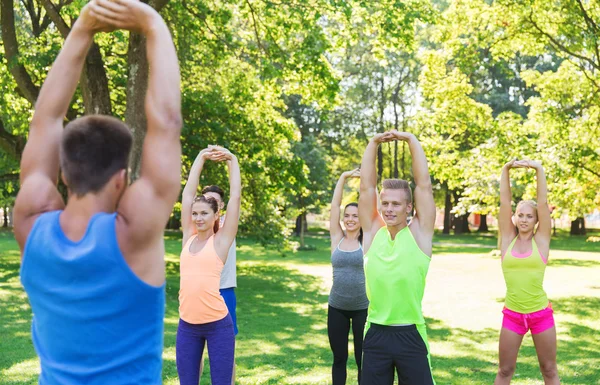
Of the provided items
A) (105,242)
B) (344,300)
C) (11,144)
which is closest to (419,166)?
(344,300)

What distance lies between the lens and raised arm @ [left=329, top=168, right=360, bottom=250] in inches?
272

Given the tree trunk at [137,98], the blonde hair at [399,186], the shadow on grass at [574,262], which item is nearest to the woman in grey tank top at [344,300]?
the blonde hair at [399,186]

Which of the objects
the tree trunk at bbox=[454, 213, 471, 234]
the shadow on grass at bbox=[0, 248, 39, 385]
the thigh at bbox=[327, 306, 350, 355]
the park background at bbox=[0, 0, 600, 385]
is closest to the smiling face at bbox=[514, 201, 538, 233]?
the thigh at bbox=[327, 306, 350, 355]

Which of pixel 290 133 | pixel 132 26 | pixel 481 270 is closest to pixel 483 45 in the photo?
pixel 290 133

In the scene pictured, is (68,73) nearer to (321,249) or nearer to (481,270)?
(481,270)

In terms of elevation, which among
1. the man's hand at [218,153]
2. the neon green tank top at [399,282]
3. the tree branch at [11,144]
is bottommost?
the neon green tank top at [399,282]

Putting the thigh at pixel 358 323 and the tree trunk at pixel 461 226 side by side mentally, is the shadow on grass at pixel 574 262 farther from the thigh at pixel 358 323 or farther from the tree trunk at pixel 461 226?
the tree trunk at pixel 461 226

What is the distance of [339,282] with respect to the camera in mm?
7109

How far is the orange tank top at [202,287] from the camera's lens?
5.70 m

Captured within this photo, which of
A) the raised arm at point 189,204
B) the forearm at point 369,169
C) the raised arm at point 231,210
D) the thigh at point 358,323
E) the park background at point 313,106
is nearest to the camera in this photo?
the forearm at point 369,169

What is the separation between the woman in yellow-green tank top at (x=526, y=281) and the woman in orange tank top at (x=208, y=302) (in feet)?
9.43

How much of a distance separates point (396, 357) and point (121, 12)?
11.0 ft

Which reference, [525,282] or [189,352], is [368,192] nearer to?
[189,352]

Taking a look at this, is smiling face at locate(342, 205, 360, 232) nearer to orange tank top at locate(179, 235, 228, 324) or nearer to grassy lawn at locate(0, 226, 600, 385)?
orange tank top at locate(179, 235, 228, 324)
